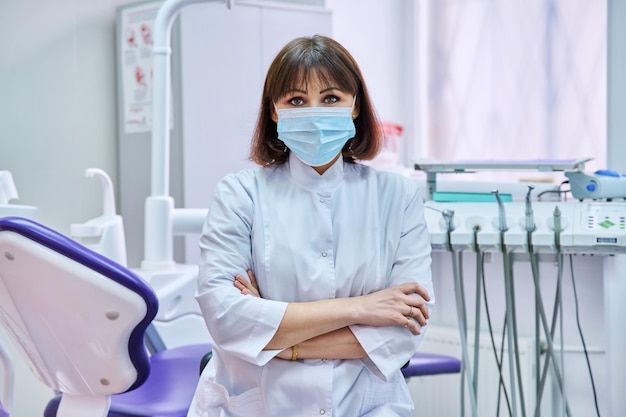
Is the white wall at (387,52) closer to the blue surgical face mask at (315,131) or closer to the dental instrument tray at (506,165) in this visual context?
the dental instrument tray at (506,165)

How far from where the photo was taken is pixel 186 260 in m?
2.67

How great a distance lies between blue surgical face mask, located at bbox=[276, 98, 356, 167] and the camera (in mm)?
1377

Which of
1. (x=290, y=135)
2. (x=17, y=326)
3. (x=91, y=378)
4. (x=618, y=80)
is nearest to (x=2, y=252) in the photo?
(x=17, y=326)

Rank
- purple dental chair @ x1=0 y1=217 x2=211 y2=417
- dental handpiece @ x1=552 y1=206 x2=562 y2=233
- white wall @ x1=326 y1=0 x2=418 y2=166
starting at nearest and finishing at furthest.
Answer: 1. purple dental chair @ x1=0 y1=217 x2=211 y2=417
2. dental handpiece @ x1=552 y1=206 x2=562 y2=233
3. white wall @ x1=326 y1=0 x2=418 y2=166

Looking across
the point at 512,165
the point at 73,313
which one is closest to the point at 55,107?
the point at 73,313

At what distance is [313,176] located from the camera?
143cm

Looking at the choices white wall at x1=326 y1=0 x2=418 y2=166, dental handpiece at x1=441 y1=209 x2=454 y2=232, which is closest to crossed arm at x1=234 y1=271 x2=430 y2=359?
dental handpiece at x1=441 y1=209 x2=454 y2=232

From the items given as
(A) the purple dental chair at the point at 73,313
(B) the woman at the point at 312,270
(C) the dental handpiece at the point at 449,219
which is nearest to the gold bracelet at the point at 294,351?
(B) the woman at the point at 312,270

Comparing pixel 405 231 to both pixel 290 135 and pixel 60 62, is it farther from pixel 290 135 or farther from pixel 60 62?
pixel 60 62

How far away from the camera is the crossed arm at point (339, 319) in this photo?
4.22ft

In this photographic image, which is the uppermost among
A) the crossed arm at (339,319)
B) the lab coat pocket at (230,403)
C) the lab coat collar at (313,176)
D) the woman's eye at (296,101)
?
the woman's eye at (296,101)

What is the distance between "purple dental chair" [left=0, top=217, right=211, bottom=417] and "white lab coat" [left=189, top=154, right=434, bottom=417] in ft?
0.45

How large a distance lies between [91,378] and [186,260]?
4.23 ft

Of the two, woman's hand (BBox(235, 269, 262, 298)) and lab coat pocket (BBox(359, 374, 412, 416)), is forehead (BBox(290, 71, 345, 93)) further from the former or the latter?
lab coat pocket (BBox(359, 374, 412, 416))
